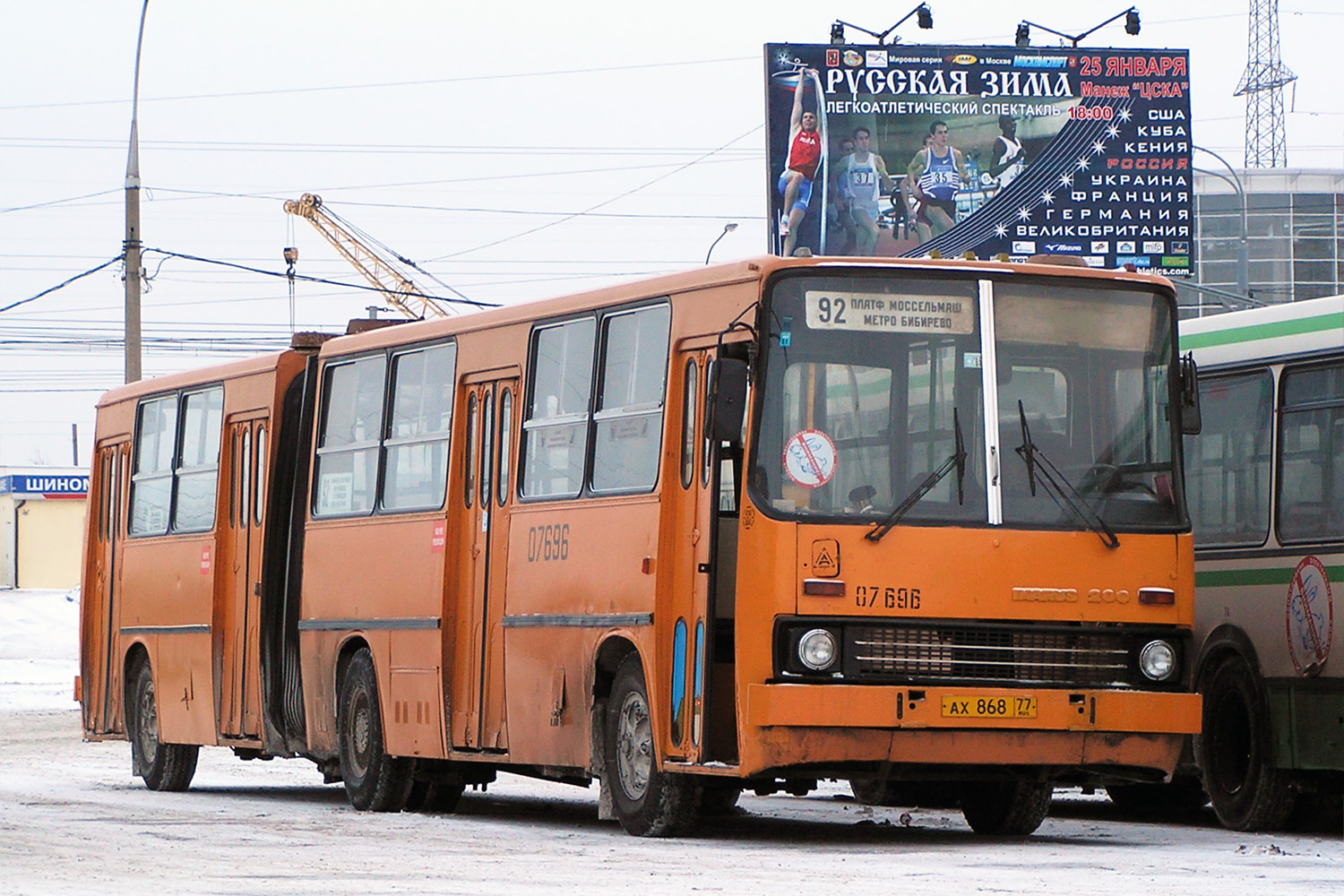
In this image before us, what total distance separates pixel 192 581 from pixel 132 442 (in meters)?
2.12

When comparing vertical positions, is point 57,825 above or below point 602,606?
below

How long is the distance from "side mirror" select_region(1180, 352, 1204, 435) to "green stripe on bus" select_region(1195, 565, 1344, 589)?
1627mm

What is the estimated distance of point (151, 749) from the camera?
2145cm

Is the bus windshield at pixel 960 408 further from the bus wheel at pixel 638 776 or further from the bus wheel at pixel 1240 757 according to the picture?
the bus wheel at pixel 1240 757

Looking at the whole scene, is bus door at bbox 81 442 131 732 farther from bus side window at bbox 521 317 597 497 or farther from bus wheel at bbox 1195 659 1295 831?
bus wheel at bbox 1195 659 1295 831

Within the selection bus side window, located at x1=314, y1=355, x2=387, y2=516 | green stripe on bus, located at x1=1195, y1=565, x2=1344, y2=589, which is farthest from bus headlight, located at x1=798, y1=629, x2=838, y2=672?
bus side window, located at x1=314, y1=355, x2=387, y2=516

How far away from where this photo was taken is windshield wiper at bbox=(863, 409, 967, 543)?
13.2m

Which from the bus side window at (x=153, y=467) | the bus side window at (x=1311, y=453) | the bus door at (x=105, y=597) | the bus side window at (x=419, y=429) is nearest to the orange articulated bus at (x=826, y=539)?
the bus side window at (x=419, y=429)

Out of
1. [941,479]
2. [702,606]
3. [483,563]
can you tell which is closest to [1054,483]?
[941,479]

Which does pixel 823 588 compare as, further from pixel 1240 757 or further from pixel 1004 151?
pixel 1004 151

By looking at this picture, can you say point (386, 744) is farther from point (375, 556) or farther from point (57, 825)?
point (57, 825)

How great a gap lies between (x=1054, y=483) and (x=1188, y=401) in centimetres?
93

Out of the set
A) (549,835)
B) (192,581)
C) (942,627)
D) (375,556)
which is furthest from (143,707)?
(942,627)

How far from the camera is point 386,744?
17422mm
